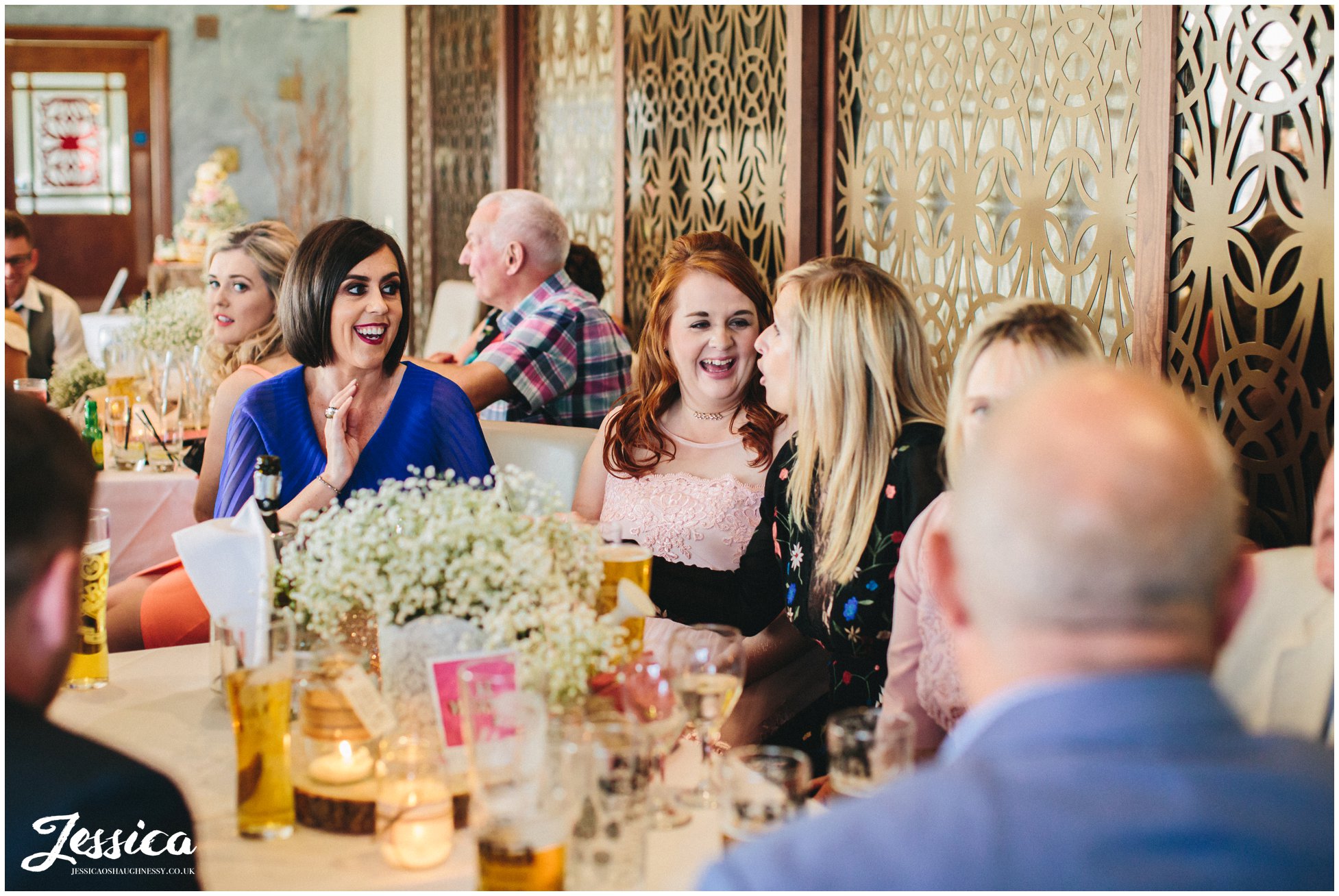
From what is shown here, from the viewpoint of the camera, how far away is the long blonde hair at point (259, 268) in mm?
3871

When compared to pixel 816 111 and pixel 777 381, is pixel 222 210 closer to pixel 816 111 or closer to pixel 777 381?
pixel 816 111

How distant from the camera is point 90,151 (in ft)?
35.0

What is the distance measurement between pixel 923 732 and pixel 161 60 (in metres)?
10.5

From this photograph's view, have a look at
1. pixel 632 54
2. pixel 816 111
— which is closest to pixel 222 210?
pixel 632 54

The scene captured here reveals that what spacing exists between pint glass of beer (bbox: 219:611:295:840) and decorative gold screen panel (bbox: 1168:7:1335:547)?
177 centimetres

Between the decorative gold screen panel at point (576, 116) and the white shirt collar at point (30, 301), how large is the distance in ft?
8.13

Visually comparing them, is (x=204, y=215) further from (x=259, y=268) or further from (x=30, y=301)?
(x=259, y=268)

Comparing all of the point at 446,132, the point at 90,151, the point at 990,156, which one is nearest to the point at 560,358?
the point at 990,156

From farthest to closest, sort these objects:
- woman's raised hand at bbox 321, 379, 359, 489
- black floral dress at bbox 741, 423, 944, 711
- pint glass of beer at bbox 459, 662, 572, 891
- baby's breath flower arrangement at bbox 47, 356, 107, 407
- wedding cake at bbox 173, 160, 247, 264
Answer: wedding cake at bbox 173, 160, 247, 264 < baby's breath flower arrangement at bbox 47, 356, 107, 407 < woman's raised hand at bbox 321, 379, 359, 489 < black floral dress at bbox 741, 423, 944, 711 < pint glass of beer at bbox 459, 662, 572, 891

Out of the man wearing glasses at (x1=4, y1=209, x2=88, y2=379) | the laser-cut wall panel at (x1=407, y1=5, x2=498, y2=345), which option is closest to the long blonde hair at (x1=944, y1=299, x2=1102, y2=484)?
the man wearing glasses at (x1=4, y1=209, x2=88, y2=379)

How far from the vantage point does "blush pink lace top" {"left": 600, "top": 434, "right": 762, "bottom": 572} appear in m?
2.77

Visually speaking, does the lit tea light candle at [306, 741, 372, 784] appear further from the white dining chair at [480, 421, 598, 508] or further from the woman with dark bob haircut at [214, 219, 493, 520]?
the white dining chair at [480, 421, 598, 508]

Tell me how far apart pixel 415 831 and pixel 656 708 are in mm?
291

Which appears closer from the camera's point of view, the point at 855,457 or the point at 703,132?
the point at 855,457
